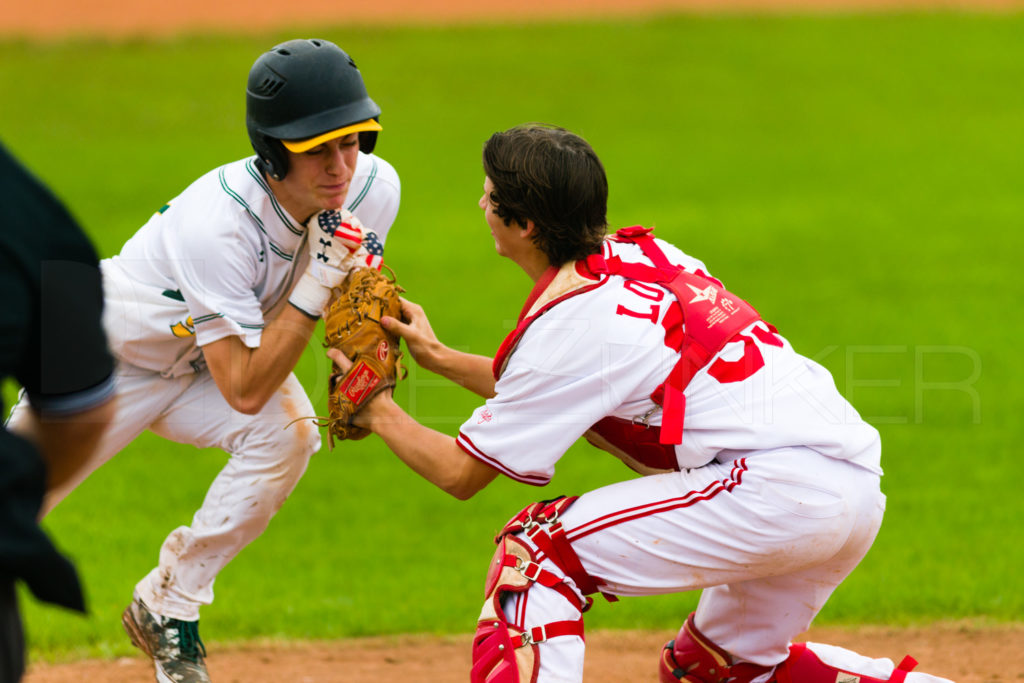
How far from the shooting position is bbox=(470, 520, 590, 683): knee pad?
3810 mm

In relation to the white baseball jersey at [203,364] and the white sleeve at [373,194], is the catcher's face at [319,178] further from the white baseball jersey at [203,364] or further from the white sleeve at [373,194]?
the white sleeve at [373,194]

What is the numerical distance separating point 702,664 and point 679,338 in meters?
1.43

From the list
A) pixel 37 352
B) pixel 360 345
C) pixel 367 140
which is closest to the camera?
pixel 37 352

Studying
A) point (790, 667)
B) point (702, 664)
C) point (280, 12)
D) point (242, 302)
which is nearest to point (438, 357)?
point (242, 302)

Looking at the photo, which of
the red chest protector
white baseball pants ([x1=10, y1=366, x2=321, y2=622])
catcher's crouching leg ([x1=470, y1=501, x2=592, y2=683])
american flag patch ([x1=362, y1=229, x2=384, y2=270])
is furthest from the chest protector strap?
white baseball pants ([x1=10, y1=366, x2=321, y2=622])

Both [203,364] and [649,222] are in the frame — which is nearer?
[203,364]

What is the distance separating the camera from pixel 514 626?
3.88 metres

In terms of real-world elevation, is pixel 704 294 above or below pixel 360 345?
above

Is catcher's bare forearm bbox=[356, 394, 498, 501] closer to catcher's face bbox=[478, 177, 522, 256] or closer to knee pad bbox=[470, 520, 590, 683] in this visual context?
knee pad bbox=[470, 520, 590, 683]

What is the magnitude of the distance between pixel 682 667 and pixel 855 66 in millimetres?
25979

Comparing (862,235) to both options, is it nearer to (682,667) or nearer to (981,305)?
(981,305)

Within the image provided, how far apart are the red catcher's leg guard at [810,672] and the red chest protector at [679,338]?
1.00 meters

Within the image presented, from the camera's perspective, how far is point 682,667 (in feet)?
15.0

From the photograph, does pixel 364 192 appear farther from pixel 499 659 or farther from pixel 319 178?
pixel 499 659
